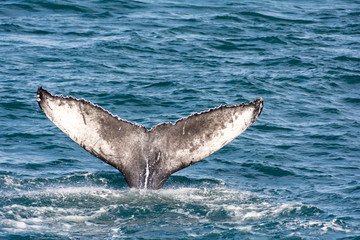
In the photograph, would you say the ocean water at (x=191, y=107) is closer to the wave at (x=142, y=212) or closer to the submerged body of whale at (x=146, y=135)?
the wave at (x=142, y=212)

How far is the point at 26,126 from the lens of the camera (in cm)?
1159

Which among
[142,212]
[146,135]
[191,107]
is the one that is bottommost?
[142,212]

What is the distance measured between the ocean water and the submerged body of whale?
0.55 m

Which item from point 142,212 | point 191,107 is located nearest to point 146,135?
point 142,212

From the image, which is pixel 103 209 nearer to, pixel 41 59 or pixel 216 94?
pixel 216 94

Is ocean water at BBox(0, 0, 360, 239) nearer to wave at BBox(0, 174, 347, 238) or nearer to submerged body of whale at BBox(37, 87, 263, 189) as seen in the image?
wave at BBox(0, 174, 347, 238)

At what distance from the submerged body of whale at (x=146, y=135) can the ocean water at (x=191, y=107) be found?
55cm

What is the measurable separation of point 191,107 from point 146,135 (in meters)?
5.53

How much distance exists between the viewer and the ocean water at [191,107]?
7605mm

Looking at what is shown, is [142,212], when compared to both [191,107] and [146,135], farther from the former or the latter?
[191,107]

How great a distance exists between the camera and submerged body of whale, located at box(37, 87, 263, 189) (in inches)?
279

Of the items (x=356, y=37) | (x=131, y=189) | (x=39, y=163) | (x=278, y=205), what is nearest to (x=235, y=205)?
(x=278, y=205)

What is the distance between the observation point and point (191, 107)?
13.0m

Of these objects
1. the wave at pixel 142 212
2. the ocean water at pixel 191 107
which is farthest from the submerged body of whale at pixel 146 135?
the ocean water at pixel 191 107
